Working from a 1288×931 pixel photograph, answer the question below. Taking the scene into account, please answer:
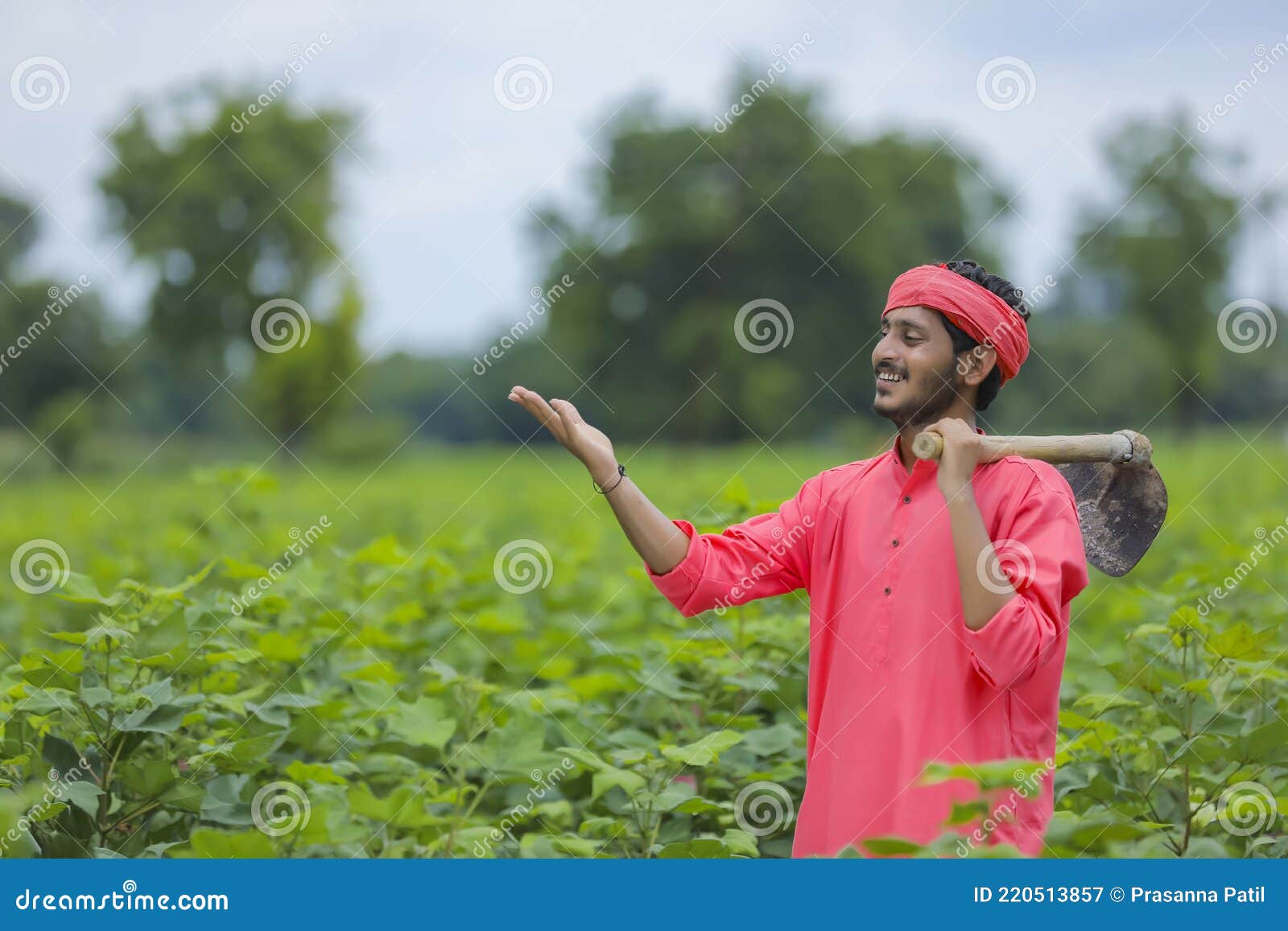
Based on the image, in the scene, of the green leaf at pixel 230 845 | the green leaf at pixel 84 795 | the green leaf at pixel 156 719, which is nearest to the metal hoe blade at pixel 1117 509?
the green leaf at pixel 230 845

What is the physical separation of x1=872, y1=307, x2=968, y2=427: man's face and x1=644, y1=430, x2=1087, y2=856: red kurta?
0.42 ft

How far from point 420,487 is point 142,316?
16.4 m

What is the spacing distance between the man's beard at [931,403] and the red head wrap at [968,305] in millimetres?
91

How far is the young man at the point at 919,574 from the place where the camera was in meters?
2.31

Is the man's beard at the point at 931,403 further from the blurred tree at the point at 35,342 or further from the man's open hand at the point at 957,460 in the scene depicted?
the blurred tree at the point at 35,342

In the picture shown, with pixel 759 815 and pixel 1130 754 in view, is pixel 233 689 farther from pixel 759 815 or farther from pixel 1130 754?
pixel 1130 754

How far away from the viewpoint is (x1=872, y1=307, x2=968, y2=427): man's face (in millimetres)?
2557

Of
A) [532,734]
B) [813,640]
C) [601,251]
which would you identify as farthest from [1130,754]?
[601,251]

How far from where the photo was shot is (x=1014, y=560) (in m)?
2.32

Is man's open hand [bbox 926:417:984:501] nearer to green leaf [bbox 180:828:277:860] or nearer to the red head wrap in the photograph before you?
the red head wrap

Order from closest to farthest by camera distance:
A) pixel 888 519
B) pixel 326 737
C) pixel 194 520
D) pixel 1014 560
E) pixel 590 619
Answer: pixel 1014 560 → pixel 888 519 → pixel 326 737 → pixel 194 520 → pixel 590 619

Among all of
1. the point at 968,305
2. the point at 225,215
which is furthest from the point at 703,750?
the point at 225,215

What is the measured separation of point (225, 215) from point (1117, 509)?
107 feet

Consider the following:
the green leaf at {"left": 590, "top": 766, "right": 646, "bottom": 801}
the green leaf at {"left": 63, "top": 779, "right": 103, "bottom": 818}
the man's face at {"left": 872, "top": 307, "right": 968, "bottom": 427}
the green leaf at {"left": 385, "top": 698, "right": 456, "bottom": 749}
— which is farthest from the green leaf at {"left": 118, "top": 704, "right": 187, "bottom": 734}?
the man's face at {"left": 872, "top": 307, "right": 968, "bottom": 427}
